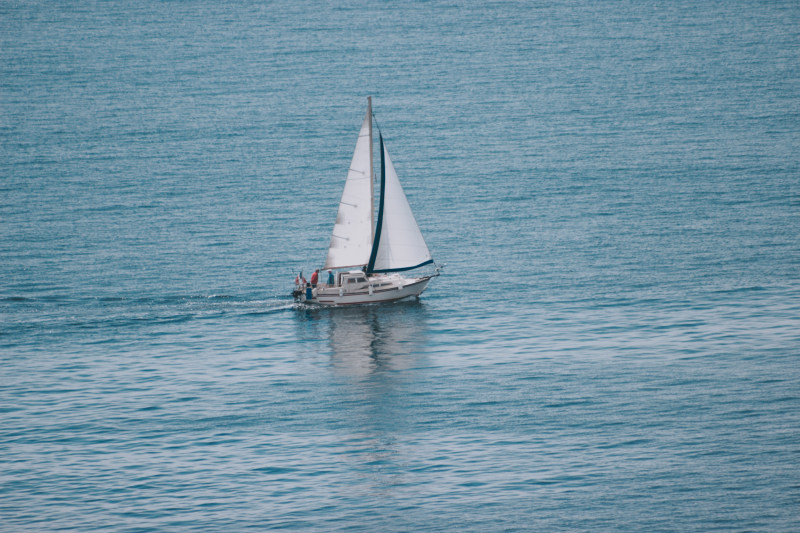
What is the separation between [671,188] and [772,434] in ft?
270

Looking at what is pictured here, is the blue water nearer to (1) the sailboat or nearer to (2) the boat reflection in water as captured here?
(2) the boat reflection in water

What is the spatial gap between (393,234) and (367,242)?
2.45m

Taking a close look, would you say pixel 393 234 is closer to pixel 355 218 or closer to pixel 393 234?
pixel 393 234

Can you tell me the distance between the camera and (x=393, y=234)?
117 meters

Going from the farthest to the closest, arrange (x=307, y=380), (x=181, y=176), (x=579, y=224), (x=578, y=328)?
(x=181, y=176) < (x=579, y=224) < (x=578, y=328) < (x=307, y=380)

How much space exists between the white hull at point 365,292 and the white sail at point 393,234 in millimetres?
1309

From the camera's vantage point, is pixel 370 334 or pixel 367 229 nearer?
pixel 370 334

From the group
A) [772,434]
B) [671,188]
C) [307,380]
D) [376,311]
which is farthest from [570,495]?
[671,188]

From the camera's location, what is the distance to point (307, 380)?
97.8 meters

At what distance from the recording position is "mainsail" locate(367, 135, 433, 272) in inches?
4594

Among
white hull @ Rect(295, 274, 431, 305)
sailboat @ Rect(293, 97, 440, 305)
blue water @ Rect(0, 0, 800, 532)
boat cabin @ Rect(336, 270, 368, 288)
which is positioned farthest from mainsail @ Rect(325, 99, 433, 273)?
blue water @ Rect(0, 0, 800, 532)

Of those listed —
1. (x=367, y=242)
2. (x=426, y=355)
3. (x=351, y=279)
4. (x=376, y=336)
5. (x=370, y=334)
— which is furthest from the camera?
(x=367, y=242)

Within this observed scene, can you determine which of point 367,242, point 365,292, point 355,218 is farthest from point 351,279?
point 355,218

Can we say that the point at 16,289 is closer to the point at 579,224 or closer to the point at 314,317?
the point at 314,317
